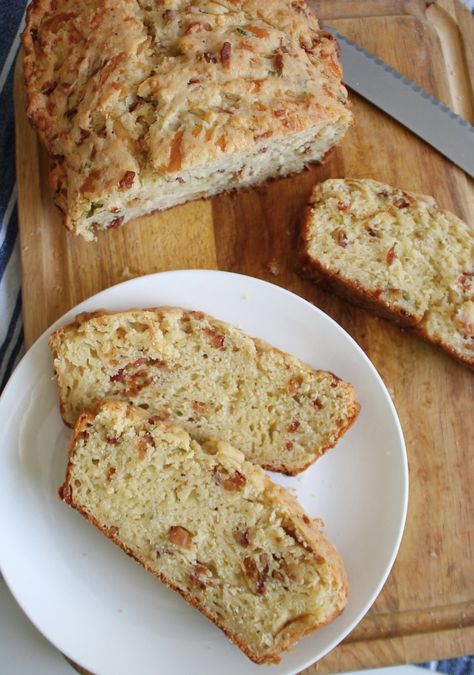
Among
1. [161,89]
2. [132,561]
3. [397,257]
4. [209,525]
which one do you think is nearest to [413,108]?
[397,257]

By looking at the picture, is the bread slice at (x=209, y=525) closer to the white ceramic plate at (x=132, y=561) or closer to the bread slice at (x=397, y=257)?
the white ceramic plate at (x=132, y=561)

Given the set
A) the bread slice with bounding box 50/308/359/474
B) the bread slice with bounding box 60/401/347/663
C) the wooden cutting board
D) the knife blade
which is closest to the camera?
the bread slice with bounding box 60/401/347/663

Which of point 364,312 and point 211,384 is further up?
point 211,384

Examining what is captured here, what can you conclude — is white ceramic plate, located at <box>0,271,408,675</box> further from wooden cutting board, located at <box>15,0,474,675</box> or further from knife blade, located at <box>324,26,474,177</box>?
knife blade, located at <box>324,26,474,177</box>

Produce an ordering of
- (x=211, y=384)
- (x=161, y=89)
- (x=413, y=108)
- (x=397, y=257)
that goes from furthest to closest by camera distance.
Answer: (x=413, y=108), (x=397, y=257), (x=211, y=384), (x=161, y=89)

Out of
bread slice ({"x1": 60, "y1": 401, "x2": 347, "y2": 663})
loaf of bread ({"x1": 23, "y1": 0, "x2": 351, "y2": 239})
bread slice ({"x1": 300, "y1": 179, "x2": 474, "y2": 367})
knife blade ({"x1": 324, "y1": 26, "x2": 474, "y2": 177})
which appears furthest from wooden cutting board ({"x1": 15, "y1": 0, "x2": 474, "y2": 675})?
bread slice ({"x1": 60, "y1": 401, "x2": 347, "y2": 663})

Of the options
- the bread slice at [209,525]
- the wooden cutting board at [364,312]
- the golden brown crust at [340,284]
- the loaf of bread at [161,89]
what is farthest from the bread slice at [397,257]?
the bread slice at [209,525]

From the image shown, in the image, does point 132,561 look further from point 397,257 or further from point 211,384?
point 397,257
